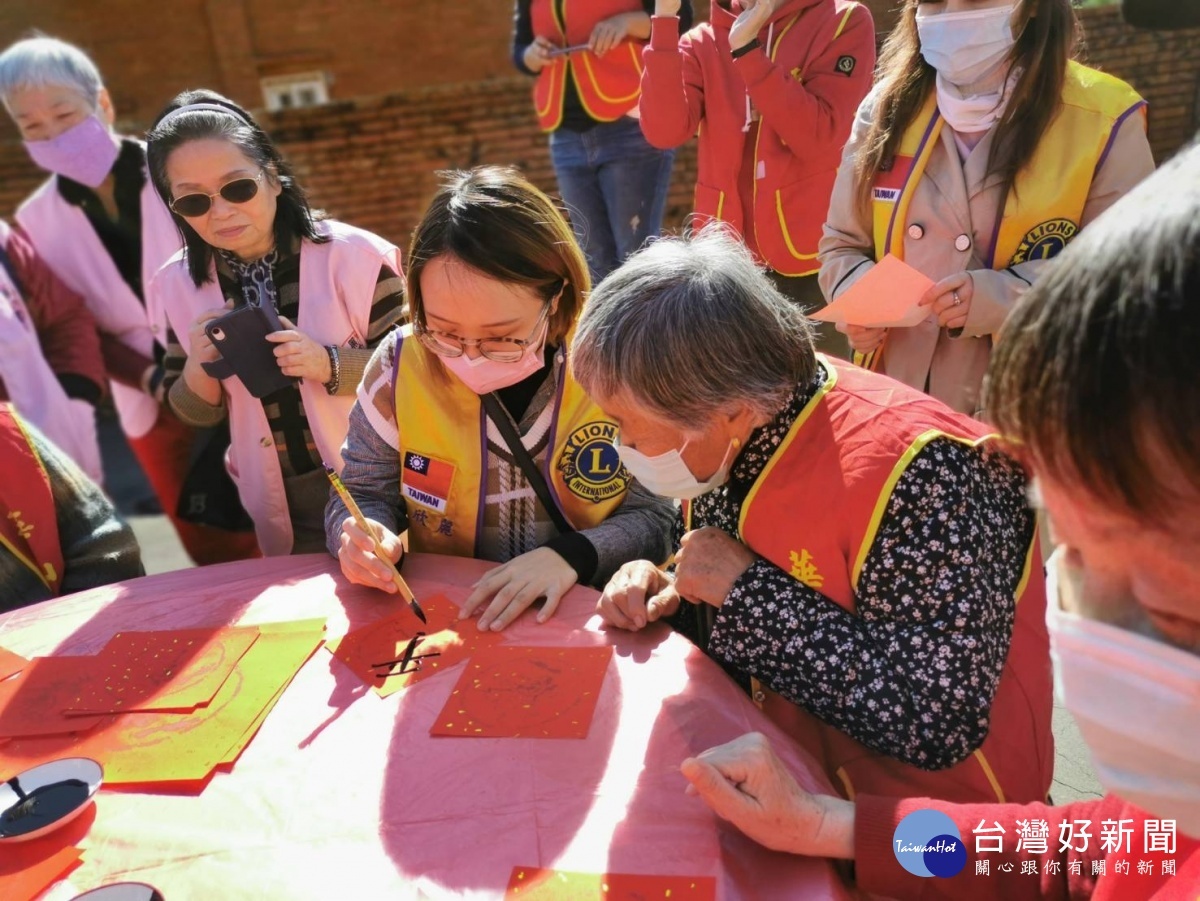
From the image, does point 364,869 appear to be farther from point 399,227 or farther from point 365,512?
point 399,227

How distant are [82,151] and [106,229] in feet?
0.95

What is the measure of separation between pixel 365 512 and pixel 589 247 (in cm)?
246

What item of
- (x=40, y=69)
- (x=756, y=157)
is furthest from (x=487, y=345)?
(x=40, y=69)

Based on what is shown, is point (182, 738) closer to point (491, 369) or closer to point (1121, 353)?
point (491, 369)

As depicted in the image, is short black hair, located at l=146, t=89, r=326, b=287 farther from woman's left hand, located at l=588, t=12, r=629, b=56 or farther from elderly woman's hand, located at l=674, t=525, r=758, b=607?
woman's left hand, located at l=588, t=12, r=629, b=56

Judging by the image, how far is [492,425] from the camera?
196 centimetres

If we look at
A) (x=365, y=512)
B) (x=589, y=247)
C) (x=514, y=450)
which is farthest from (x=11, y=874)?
(x=589, y=247)

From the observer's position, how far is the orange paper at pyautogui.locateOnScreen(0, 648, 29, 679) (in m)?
1.73

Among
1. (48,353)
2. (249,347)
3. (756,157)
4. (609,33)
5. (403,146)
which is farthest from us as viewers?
(403,146)

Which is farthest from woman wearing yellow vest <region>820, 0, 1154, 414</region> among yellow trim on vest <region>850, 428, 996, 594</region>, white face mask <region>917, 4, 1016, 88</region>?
yellow trim on vest <region>850, 428, 996, 594</region>

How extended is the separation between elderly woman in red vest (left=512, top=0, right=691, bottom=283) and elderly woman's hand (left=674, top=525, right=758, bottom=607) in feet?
8.34

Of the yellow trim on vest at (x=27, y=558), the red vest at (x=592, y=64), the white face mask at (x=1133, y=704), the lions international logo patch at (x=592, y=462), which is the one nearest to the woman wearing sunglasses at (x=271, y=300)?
the yellow trim on vest at (x=27, y=558)

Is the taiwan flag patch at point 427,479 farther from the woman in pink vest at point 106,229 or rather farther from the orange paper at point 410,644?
the woman in pink vest at point 106,229

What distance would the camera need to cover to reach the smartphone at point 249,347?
2.26m
